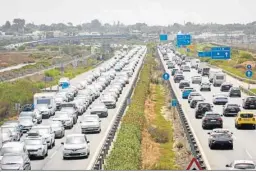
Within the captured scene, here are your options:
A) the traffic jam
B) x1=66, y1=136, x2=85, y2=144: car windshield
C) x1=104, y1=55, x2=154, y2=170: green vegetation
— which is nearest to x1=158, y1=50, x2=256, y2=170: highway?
x1=104, y1=55, x2=154, y2=170: green vegetation

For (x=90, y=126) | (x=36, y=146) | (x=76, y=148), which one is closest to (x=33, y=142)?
(x=36, y=146)

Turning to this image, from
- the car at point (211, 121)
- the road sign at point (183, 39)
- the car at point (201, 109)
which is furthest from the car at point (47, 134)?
the road sign at point (183, 39)

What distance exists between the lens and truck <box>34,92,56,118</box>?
45406mm

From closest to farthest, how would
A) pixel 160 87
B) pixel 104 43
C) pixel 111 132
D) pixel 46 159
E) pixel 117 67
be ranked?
pixel 46 159 → pixel 111 132 → pixel 160 87 → pixel 117 67 → pixel 104 43

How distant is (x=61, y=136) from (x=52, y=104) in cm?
1263

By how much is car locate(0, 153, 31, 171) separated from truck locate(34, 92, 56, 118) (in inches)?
878

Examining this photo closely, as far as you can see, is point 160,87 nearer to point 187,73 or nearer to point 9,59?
point 187,73

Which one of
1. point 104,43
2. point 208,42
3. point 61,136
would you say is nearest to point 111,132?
point 61,136

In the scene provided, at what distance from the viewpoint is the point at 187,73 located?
92250 mm

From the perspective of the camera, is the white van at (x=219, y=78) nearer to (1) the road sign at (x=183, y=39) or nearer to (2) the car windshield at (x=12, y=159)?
(1) the road sign at (x=183, y=39)

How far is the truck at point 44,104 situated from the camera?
149ft

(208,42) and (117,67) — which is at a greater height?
(208,42)

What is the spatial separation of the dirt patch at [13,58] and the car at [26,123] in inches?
2421

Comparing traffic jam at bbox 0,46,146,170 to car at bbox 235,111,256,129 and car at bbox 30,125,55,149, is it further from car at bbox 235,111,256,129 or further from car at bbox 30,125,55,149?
car at bbox 235,111,256,129
